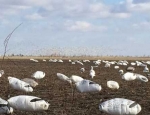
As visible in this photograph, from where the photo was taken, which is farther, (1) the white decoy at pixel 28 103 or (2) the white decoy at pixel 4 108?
(2) the white decoy at pixel 4 108

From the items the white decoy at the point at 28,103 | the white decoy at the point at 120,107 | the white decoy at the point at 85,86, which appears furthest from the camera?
the white decoy at the point at 85,86

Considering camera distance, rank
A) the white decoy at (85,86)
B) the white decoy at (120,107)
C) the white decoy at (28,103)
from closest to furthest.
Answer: the white decoy at (120,107) < the white decoy at (28,103) < the white decoy at (85,86)

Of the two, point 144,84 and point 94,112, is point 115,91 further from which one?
point 94,112

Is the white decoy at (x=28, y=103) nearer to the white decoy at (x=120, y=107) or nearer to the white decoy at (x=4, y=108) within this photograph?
the white decoy at (x=4, y=108)

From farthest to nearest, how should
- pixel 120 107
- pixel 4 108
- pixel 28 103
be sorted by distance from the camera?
pixel 4 108 → pixel 28 103 → pixel 120 107

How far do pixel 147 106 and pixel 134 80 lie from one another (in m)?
8.05

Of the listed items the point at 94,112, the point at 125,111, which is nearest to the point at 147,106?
the point at 94,112

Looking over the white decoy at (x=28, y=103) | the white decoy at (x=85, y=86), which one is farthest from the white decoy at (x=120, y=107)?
the white decoy at (x=85, y=86)

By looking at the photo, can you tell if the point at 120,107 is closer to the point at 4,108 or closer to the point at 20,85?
the point at 4,108

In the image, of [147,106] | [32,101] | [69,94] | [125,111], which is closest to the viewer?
[125,111]

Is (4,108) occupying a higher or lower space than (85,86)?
lower

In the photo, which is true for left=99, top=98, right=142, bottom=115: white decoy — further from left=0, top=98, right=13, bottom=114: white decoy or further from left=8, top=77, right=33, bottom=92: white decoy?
left=8, top=77, right=33, bottom=92: white decoy

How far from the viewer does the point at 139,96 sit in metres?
12.0

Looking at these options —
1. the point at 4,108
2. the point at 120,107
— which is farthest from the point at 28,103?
the point at 120,107
